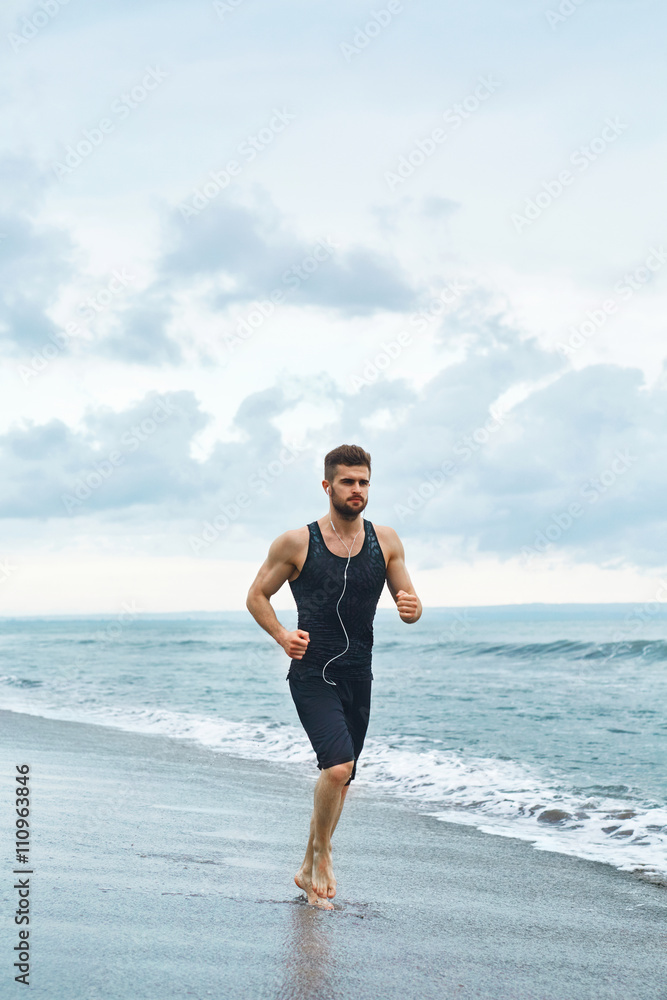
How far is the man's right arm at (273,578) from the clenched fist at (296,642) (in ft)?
0.27

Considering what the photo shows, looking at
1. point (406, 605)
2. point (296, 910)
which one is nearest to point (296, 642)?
point (406, 605)

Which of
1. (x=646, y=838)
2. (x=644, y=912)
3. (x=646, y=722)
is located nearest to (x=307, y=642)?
(x=644, y=912)

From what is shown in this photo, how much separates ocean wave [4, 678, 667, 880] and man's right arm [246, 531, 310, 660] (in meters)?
3.05

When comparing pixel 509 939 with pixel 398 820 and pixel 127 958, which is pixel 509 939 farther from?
pixel 398 820

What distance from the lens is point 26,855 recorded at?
14.7ft

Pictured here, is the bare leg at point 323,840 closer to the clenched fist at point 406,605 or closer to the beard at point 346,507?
the clenched fist at point 406,605

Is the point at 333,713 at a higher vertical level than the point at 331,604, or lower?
lower

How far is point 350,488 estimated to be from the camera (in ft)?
14.0

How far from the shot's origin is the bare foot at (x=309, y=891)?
13.3ft

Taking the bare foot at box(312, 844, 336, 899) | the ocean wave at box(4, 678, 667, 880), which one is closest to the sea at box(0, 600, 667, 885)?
the ocean wave at box(4, 678, 667, 880)

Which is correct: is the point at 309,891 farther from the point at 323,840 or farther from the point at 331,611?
the point at 331,611

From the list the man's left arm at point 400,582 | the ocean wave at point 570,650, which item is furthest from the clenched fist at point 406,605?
the ocean wave at point 570,650

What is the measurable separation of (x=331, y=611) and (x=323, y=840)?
3.59 ft

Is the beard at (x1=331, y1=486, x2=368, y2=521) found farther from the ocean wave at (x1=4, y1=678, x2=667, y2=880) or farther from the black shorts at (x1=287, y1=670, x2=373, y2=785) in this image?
the ocean wave at (x1=4, y1=678, x2=667, y2=880)
